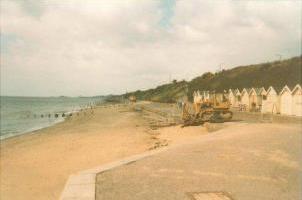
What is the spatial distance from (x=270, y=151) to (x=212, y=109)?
21.8m

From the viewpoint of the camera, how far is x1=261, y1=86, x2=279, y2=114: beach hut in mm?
51425

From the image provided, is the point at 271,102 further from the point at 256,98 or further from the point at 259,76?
the point at 259,76

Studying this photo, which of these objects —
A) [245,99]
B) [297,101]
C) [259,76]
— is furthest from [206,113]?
[259,76]

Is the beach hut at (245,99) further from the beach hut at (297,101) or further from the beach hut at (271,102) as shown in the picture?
the beach hut at (297,101)

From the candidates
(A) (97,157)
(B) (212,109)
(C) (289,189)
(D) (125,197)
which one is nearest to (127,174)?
(D) (125,197)

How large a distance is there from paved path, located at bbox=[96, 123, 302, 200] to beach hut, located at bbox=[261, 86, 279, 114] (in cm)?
3563

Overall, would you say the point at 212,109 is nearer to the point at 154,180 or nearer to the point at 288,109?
the point at 288,109

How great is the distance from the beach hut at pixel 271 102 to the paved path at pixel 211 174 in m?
35.6

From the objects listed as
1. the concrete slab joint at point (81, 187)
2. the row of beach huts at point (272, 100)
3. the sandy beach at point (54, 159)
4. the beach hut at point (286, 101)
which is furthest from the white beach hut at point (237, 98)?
the concrete slab joint at point (81, 187)

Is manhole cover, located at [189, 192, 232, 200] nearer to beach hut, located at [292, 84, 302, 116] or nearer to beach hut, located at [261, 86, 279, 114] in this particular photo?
beach hut, located at [292, 84, 302, 116]

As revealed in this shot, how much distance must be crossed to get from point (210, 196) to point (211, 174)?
6.93 ft

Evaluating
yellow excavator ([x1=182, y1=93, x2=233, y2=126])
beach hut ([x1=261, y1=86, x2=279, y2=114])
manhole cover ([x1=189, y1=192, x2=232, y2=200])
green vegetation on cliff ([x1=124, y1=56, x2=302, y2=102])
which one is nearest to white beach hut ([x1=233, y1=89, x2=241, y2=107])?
beach hut ([x1=261, y1=86, x2=279, y2=114])

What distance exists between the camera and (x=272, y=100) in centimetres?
5269

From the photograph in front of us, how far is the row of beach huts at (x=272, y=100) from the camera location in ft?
153
